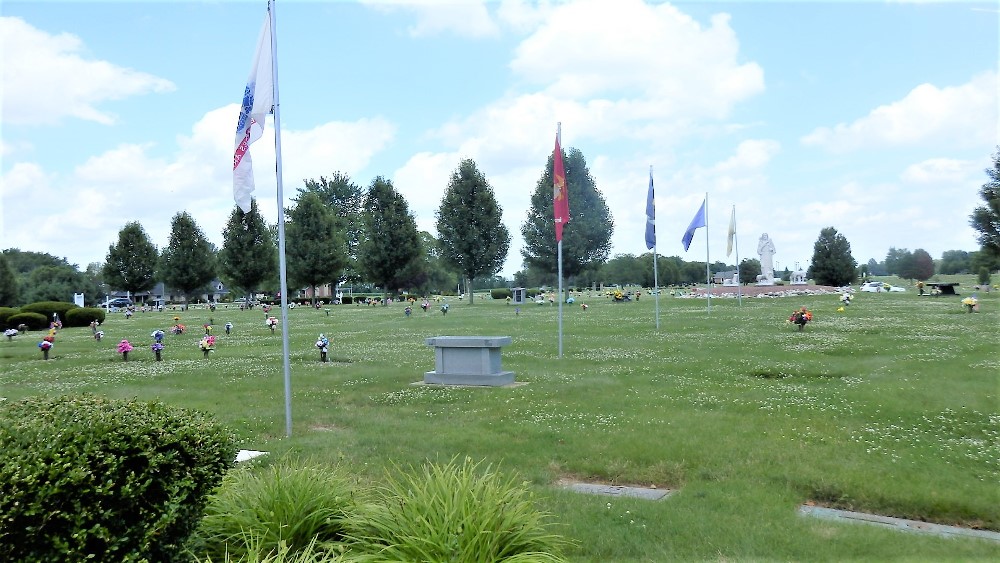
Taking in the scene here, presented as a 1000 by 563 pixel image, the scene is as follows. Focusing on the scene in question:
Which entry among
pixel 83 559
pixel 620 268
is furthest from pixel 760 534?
pixel 620 268

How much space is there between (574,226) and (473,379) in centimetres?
5392

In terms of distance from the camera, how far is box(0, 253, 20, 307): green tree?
6837 centimetres

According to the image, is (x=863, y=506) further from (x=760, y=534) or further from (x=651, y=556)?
(x=651, y=556)

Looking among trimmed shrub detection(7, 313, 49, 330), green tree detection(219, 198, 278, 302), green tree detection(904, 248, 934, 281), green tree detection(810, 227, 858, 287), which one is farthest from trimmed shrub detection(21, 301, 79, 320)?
green tree detection(904, 248, 934, 281)

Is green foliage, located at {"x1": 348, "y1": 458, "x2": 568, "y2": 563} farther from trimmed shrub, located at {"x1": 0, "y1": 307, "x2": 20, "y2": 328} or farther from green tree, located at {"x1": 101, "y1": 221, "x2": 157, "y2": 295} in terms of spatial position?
green tree, located at {"x1": 101, "y1": 221, "x2": 157, "y2": 295}

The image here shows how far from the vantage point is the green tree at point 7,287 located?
68.4 m

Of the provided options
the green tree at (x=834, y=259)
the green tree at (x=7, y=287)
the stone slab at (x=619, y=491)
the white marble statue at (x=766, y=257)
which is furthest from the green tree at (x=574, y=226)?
the stone slab at (x=619, y=491)

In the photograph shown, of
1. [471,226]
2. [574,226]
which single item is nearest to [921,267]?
[574,226]

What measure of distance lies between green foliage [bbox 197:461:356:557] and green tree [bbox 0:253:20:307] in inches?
3137

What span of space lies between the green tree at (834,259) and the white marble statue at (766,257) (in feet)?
28.5

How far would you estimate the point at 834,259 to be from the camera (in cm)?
7575

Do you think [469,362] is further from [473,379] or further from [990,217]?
[990,217]

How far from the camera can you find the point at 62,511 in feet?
10.5

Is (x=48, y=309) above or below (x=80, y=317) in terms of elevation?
above
